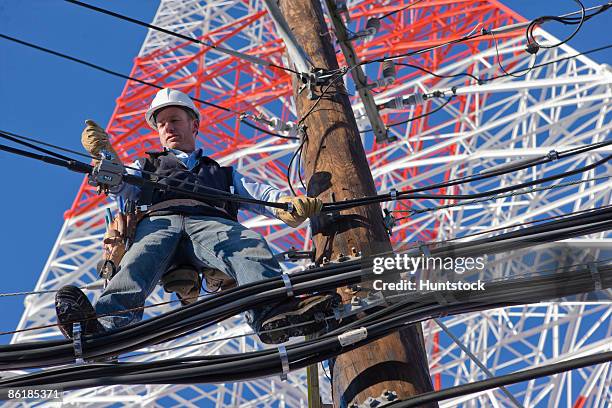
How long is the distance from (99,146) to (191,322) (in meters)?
1.40

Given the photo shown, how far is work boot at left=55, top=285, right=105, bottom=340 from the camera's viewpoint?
4023mm

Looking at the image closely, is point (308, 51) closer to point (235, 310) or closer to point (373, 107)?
point (373, 107)

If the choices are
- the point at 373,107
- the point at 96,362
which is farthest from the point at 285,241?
the point at 96,362

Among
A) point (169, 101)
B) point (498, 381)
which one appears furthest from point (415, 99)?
point (498, 381)

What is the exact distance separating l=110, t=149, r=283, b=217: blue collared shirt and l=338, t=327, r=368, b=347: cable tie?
53.9 inches

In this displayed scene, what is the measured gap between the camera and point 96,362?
386cm

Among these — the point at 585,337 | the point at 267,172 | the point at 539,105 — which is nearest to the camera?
the point at 585,337

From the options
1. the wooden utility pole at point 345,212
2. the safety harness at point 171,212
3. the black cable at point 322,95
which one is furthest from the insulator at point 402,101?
the safety harness at point 171,212

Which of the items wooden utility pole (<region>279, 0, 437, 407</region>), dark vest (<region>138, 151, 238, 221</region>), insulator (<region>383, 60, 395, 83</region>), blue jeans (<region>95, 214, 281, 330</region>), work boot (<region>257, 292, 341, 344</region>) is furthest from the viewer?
insulator (<region>383, 60, 395, 83</region>)

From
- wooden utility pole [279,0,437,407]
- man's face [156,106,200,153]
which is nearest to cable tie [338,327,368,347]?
wooden utility pole [279,0,437,407]

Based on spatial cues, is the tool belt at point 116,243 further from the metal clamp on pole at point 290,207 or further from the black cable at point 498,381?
the black cable at point 498,381

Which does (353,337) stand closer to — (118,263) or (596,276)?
(596,276)

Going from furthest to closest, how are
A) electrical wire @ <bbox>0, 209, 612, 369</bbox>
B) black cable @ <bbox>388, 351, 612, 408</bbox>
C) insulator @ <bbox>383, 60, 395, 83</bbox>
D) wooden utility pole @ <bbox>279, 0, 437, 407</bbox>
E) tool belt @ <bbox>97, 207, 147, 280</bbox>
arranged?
insulator @ <bbox>383, 60, 395, 83</bbox> → tool belt @ <bbox>97, 207, 147, 280</bbox> → wooden utility pole @ <bbox>279, 0, 437, 407</bbox> → electrical wire @ <bbox>0, 209, 612, 369</bbox> → black cable @ <bbox>388, 351, 612, 408</bbox>

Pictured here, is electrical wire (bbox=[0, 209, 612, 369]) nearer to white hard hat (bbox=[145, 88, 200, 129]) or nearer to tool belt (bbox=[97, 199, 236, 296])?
tool belt (bbox=[97, 199, 236, 296])
